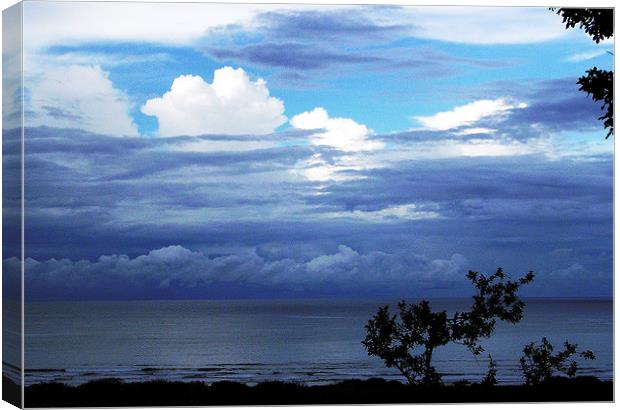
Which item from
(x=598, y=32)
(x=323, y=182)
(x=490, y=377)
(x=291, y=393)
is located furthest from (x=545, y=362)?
(x=598, y=32)

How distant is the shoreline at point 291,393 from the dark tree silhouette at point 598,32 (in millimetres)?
2676

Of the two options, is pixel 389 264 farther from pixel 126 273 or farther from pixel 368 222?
pixel 126 273

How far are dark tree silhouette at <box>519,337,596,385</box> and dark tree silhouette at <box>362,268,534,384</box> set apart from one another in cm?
45

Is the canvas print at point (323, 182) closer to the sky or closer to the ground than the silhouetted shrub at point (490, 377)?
closer to the sky

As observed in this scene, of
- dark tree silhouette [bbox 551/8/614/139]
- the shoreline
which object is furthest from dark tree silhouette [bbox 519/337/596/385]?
dark tree silhouette [bbox 551/8/614/139]

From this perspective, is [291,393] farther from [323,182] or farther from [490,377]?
[323,182]

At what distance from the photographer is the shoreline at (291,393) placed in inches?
510

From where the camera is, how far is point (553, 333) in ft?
118

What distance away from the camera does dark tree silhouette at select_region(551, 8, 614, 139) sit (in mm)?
13602

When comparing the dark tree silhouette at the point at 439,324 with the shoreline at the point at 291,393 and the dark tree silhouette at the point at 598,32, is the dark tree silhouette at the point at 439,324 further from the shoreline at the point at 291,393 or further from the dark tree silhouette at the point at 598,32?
the dark tree silhouette at the point at 598,32

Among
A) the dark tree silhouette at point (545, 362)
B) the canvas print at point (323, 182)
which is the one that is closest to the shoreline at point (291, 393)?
the canvas print at point (323, 182)

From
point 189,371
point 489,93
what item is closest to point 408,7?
point 489,93

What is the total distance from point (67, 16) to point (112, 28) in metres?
0.45

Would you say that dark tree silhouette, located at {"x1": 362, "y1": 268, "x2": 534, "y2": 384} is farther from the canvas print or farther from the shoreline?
the shoreline
